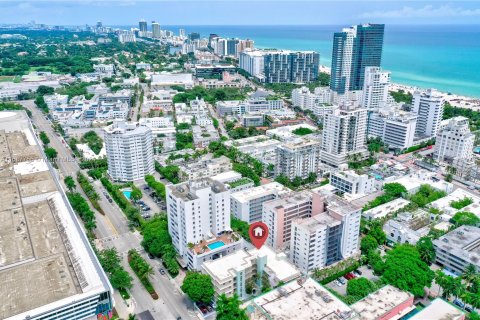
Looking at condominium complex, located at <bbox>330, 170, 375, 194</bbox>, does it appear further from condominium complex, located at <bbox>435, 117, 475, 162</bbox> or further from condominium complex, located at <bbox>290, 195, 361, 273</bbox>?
condominium complex, located at <bbox>435, 117, 475, 162</bbox>

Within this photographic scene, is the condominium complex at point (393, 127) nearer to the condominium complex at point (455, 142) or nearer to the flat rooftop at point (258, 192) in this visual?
the condominium complex at point (455, 142)

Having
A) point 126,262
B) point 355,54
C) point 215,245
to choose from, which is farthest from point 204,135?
Answer: point 355,54

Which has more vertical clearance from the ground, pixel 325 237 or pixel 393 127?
pixel 393 127

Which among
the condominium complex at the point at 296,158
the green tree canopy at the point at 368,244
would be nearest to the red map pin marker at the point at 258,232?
the green tree canopy at the point at 368,244

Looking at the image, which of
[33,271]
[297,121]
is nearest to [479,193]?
[297,121]

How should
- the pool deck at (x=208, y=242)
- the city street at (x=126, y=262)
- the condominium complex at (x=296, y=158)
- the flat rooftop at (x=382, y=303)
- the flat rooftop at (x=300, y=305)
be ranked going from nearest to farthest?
the flat rooftop at (x=300, y=305), the flat rooftop at (x=382, y=303), the city street at (x=126, y=262), the pool deck at (x=208, y=242), the condominium complex at (x=296, y=158)

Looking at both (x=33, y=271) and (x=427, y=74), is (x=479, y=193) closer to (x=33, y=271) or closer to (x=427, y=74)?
(x=33, y=271)

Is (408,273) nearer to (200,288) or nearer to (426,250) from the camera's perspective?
(426,250)
